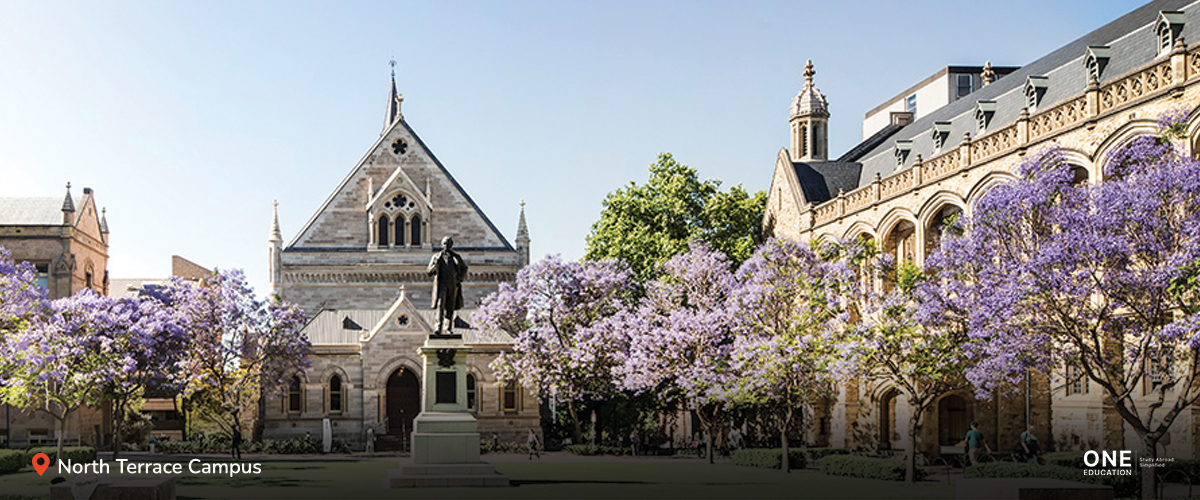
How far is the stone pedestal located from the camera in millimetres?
23844

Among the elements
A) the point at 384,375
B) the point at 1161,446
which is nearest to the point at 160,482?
the point at 1161,446

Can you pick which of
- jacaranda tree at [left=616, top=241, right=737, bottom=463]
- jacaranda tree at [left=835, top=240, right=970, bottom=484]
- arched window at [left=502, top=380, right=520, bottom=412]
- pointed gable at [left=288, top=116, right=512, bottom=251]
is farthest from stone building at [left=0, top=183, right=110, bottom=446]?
jacaranda tree at [left=835, top=240, right=970, bottom=484]

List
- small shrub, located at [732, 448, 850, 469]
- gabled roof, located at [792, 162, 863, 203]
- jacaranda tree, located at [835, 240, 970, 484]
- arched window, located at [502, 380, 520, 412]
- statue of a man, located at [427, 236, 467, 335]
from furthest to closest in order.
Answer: arched window, located at [502, 380, 520, 412], gabled roof, located at [792, 162, 863, 203], small shrub, located at [732, 448, 850, 469], statue of a man, located at [427, 236, 467, 335], jacaranda tree, located at [835, 240, 970, 484]

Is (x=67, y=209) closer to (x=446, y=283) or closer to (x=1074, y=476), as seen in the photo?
(x=446, y=283)

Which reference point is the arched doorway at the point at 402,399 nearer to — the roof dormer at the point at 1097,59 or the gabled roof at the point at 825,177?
the gabled roof at the point at 825,177

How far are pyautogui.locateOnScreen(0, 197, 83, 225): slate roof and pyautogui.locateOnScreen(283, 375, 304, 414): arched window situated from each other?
54.8 feet

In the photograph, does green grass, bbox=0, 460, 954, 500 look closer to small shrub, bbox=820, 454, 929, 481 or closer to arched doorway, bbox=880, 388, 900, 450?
small shrub, bbox=820, 454, 929, 481

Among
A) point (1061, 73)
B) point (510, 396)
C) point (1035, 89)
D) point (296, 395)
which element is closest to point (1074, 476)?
point (1035, 89)

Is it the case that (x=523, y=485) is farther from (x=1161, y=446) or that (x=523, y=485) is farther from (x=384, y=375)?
(x=384, y=375)

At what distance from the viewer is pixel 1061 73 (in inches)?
1420

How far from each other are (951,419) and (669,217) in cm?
1773

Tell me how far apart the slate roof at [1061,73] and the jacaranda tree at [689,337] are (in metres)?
8.72

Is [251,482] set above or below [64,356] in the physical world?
below

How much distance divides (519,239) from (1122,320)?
4248 centimetres
